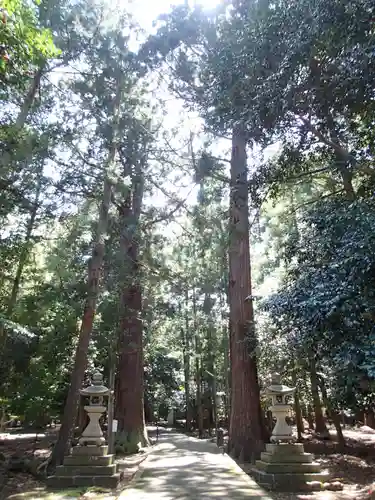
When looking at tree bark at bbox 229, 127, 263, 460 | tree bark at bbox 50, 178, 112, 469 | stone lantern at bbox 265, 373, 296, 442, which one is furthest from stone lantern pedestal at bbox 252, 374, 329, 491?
tree bark at bbox 50, 178, 112, 469

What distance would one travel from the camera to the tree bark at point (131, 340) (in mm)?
11008

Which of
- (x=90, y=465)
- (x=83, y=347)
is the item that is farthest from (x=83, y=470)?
(x=83, y=347)

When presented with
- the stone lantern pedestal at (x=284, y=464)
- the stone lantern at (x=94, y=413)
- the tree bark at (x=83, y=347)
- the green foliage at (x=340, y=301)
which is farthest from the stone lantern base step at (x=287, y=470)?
the tree bark at (x=83, y=347)

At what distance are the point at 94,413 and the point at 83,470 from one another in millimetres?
917

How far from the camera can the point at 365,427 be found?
19516 mm

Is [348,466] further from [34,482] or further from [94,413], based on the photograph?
[34,482]

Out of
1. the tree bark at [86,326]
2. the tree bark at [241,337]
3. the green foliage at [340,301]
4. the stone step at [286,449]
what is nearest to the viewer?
the green foliage at [340,301]

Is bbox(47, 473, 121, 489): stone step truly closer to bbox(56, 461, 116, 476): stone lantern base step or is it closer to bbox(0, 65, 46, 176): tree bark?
bbox(56, 461, 116, 476): stone lantern base step

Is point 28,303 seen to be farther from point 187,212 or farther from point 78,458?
point 78,458

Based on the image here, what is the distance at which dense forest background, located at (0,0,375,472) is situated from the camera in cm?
503

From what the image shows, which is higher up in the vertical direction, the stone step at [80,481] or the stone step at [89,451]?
the stone step at [89,451]

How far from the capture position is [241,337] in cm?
1000

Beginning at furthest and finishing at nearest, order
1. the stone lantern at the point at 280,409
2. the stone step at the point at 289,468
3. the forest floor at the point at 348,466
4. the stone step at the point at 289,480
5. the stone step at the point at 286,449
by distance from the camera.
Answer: the stone lantern at the point at 280,409
the stone step at the point at 286,449
the stone step at the point at 289,468
the stone step at the point at 289,480
the forest floor at the point at 348,466

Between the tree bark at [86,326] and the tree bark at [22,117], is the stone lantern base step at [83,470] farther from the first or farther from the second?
the tree bark at [22,117]
